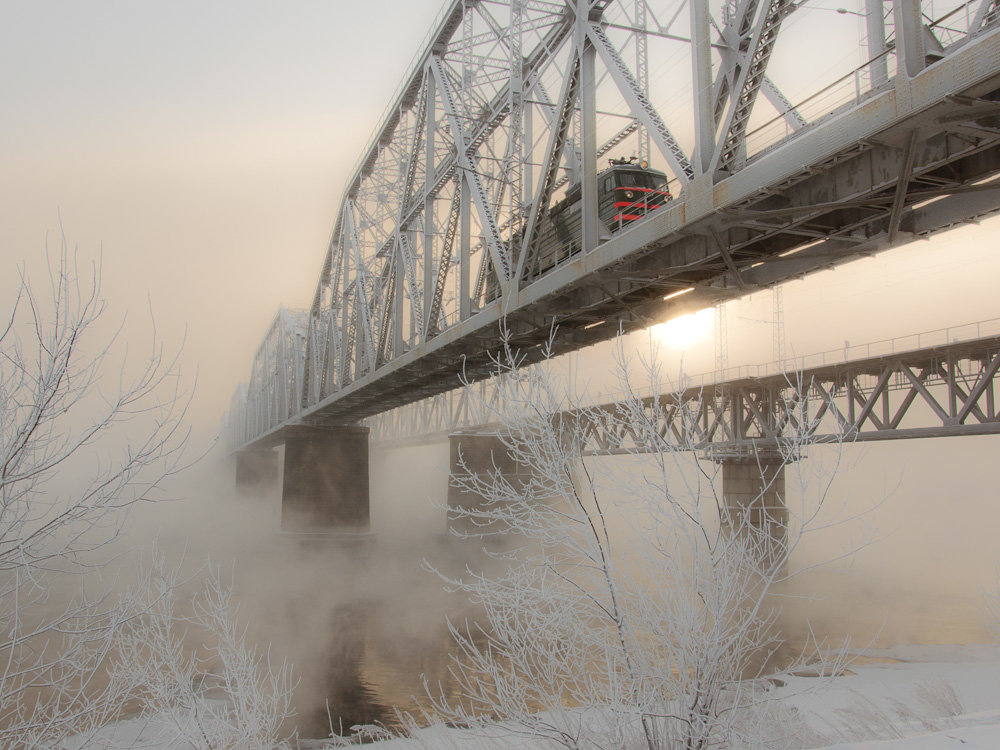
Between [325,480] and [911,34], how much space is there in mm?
50125

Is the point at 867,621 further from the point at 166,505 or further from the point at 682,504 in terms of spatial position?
the point at 166,505

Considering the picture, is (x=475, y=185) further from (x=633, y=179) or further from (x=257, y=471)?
(x=257, y=471)

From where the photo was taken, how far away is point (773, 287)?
14695 mm

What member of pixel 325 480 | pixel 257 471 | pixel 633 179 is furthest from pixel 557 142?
pixel 257 471

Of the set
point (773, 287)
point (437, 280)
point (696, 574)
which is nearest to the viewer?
point (696, 574)

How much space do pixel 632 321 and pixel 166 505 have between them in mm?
105682

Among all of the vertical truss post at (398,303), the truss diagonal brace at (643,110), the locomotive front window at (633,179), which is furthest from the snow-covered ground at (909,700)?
the vertical truss post at (398,303)

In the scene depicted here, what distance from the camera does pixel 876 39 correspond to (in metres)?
8.75

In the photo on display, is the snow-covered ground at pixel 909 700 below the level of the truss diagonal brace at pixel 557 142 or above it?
below

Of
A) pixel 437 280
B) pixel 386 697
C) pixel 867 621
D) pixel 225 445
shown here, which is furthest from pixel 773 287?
pixel 225 445

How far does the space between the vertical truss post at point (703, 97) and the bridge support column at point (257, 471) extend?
104m

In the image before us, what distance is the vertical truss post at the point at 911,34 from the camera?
7.77m

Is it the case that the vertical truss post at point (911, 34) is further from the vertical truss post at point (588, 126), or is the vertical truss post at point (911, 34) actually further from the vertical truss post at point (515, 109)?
the vertical truss post at point (515, 109)

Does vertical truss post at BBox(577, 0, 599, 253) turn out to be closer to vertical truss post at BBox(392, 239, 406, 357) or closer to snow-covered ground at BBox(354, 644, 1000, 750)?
snow-covered ground at BBox(354, 644, 1000, 750)
